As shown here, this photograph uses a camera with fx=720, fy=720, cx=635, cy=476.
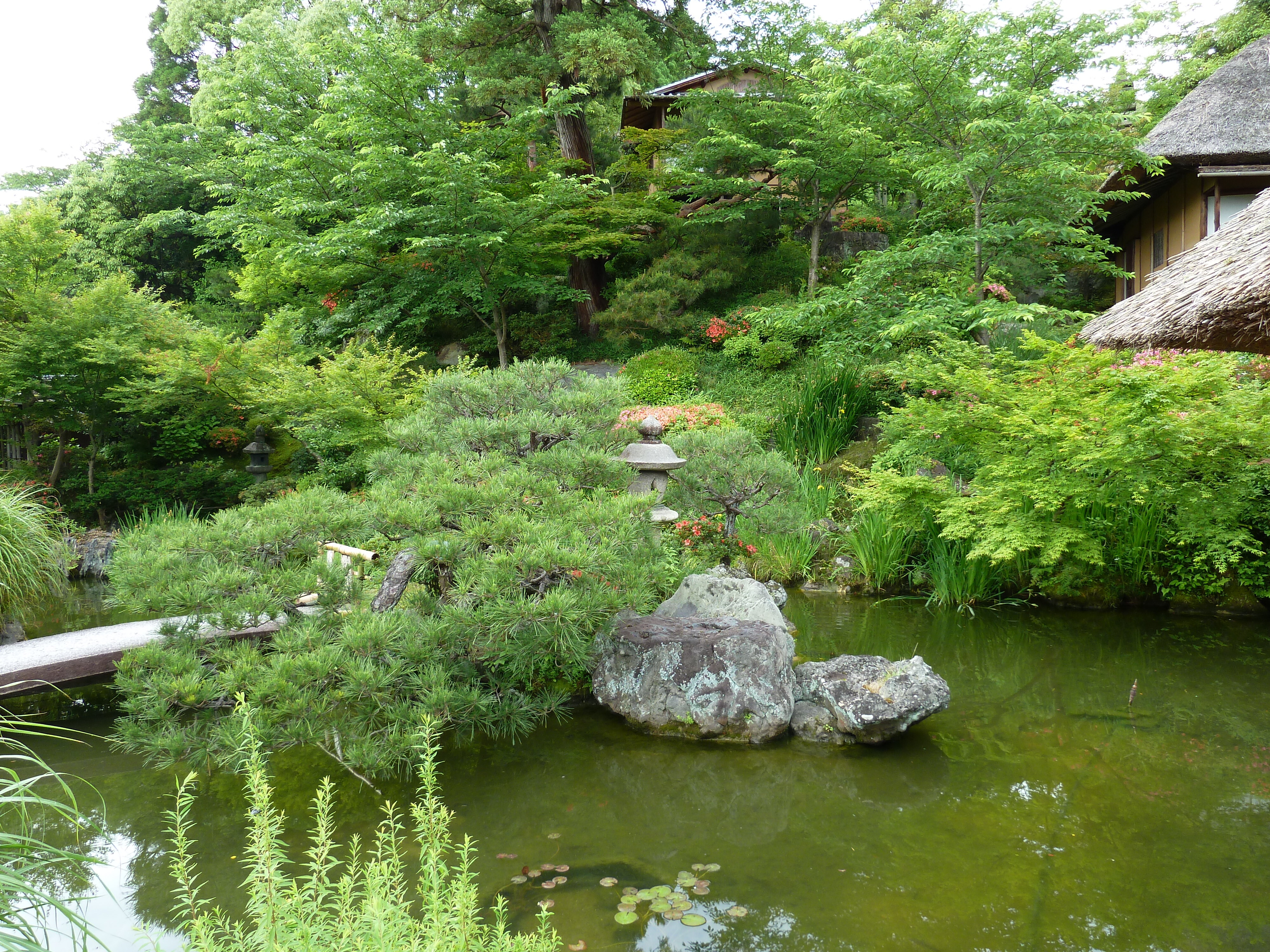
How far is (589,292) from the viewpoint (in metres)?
13.2

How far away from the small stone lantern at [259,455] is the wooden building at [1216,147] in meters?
12.0

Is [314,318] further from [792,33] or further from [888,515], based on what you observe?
[888,515]

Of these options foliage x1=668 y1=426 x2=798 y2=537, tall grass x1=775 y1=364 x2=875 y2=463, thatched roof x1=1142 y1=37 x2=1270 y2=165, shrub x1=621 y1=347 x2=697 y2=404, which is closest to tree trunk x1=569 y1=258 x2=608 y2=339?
shrub x1=621 y1=347 x2=697 y2=404

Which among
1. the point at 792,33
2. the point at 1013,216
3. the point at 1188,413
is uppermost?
the point at 792,33

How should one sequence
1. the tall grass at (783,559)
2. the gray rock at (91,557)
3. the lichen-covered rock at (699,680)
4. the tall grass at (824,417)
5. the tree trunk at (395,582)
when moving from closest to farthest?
the tree trunk at (395,582), the lichen-covered rock at (699,680), the tall grass at (783,559), the gray rock at (91,557), the tall grass at (824,417)

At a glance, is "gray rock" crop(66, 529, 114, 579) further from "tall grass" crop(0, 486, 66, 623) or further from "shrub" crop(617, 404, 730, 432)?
"shrub" crop(617, 404, 730, 432)

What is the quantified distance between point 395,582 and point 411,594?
14 cm

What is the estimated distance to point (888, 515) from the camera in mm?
6258

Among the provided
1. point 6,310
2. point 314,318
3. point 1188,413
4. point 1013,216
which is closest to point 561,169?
point 314,318

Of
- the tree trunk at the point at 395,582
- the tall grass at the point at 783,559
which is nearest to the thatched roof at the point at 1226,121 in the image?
the tall grass at the point at 783,559

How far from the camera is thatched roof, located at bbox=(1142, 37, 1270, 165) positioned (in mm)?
9430

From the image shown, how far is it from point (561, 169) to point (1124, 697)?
10.5m

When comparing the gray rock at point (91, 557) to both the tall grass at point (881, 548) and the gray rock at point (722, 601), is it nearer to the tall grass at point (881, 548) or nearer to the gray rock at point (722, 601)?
the gray rock at point (722, 601)

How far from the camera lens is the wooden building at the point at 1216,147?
9438 millimetres
